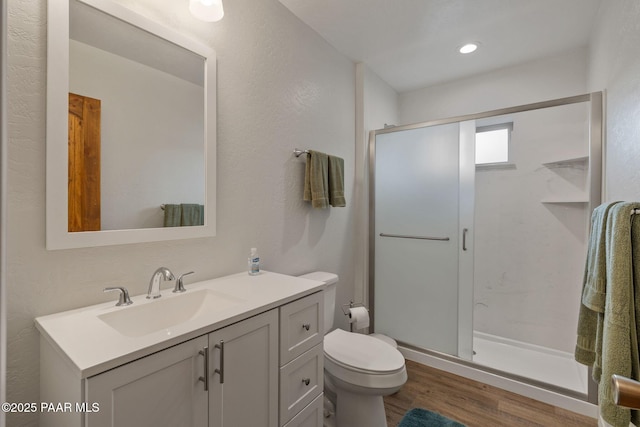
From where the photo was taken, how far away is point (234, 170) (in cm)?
149

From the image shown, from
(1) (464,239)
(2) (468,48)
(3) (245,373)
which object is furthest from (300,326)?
(2) (468,48)

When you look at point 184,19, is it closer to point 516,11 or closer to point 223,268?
point 223,268

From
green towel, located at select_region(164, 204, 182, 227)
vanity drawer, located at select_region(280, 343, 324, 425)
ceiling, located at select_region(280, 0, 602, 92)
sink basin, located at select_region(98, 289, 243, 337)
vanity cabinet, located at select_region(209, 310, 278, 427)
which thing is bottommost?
vanity drawer, located at select_region(280, 343, 324, 425)

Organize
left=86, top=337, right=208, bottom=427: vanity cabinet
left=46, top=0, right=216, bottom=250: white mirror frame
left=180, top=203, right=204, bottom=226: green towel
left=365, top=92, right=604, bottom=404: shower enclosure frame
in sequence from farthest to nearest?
left=365, top=92, right=604, bottom=404: shower enclosure frame < left=180, top=203, right=204, bottom=226: green towel < left=46, top=0, right=216, bottom=250: white mirror frame < left=86, top=337, right=208, bottom=427: vanity cabinet

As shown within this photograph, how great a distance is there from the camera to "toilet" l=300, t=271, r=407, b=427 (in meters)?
1.45

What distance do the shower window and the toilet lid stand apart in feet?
6.45

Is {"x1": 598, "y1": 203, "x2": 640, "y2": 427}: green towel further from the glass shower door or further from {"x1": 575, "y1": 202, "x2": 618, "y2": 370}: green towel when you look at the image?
the glass shower door

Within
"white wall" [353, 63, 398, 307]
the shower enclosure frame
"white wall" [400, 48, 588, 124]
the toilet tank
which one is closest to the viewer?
the shower enclosure frame

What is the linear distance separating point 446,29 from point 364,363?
7.11ft

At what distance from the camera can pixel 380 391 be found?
143 cm

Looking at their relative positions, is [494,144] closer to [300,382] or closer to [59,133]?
[300,382]

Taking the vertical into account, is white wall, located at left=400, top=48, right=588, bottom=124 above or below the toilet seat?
above

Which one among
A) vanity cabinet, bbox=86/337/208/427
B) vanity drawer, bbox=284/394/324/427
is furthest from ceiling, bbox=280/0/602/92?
vanity drawer, bbox=284/394/324/427

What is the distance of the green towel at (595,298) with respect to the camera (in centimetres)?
97
